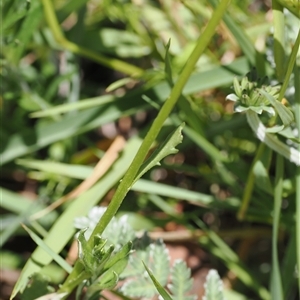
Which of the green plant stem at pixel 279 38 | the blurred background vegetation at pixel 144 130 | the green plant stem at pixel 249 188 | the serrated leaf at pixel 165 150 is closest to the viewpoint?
the serrated leaf at pixel 165 150

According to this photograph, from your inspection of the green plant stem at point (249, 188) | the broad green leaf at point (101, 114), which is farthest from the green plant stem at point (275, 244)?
the broad green leaf at point (101, 114)

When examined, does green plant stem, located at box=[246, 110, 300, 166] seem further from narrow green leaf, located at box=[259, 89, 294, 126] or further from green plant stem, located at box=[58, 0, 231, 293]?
green plant stem, located at box=[58, 0, 231, 293]

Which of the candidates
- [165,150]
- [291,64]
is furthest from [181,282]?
[291,64]

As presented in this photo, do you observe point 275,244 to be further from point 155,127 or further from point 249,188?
point 155,127

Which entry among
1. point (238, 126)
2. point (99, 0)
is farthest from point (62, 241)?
point (99, 0)

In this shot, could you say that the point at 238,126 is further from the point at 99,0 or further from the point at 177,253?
the point at 99,0

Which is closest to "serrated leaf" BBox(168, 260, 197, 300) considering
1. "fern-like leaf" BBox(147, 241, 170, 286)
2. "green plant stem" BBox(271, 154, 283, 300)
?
"fern-like leaf" BBox(147, 241, 170, 286)

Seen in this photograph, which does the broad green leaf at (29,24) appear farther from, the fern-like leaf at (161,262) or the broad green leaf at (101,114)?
the fern-like leaf at (161,262)
